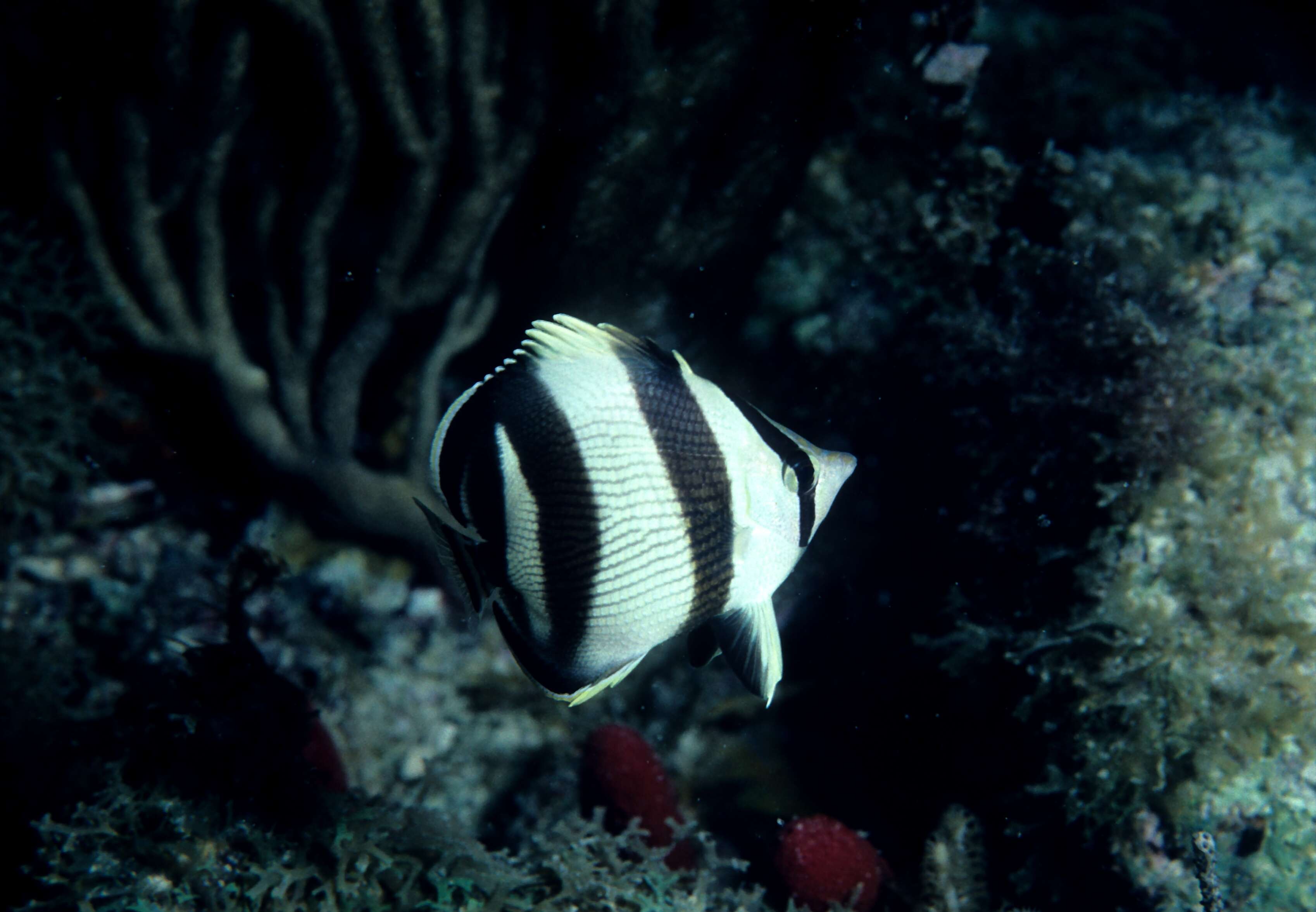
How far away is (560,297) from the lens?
11.3ft

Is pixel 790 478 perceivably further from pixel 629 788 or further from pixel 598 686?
pixel 629 788

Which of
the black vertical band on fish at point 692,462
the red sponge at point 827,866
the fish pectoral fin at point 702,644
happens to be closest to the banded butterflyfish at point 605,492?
the black vertical band on fish at point 692,462

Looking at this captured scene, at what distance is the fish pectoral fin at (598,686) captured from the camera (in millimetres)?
1500

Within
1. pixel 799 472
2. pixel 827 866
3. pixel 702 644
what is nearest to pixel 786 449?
pixel 799 472

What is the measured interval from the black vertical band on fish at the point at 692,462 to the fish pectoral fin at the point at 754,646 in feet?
0.48

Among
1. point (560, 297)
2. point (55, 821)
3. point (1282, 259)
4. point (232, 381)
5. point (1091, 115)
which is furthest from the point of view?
point (1091, 115)

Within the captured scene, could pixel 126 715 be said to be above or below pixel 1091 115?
below

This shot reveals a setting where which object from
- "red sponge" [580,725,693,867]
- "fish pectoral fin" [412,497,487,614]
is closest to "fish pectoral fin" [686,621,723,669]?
"fish pectoral fin" [412,497,487,614]

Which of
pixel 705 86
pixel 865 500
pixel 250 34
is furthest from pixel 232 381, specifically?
pixel 865 500

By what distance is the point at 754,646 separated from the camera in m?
1.59

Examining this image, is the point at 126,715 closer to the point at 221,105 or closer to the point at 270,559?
the point at 270,559

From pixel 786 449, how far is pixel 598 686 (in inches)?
25.3

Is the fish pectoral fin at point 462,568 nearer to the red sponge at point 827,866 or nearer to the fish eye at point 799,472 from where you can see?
the fish eye at point 799,472

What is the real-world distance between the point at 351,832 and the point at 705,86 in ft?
10.2
